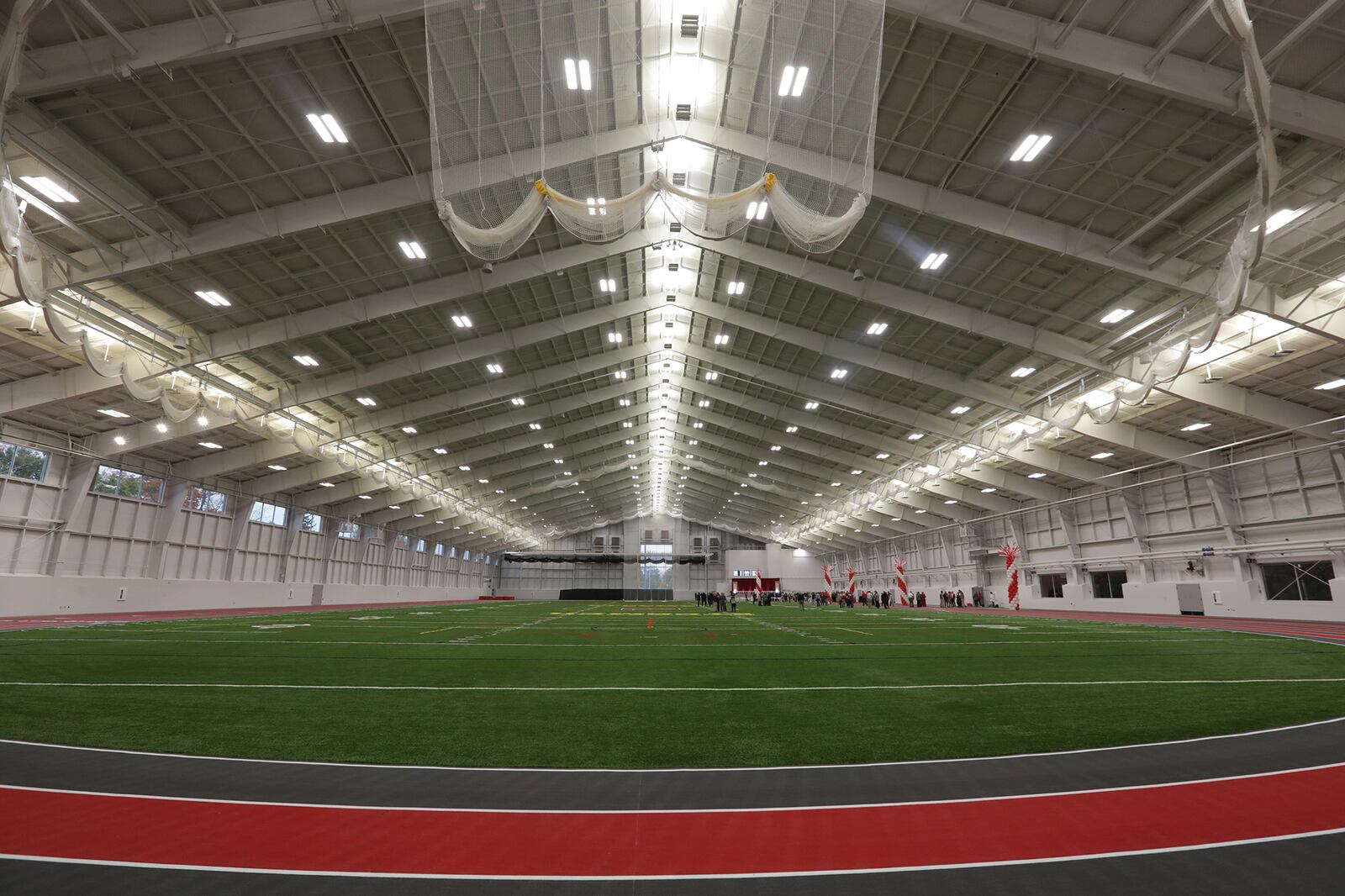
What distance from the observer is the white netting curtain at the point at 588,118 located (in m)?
9.86

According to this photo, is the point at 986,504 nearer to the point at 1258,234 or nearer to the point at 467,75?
the point at 1258,234

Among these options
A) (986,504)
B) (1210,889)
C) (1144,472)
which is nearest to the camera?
(1210,889)

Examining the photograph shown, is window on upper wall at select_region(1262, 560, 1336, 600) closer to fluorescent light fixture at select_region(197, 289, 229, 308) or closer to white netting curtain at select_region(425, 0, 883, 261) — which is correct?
white netting curtain at select_region(425, 0, 883, 261)

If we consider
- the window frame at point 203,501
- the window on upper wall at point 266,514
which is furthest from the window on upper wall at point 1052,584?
the window frame at point 203,501

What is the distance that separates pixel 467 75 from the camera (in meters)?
10.1

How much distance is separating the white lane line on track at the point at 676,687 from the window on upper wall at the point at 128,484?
2210 cm

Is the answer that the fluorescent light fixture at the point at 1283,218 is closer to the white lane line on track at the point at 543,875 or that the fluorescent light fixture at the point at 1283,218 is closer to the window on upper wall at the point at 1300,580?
the white lane line on track at the point at 543,875

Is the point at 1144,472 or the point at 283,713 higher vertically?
the point at 1144,472

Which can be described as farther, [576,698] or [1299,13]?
[1299,13]

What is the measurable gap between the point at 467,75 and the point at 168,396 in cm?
1490

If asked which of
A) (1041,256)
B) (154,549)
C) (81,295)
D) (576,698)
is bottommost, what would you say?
(576,698)

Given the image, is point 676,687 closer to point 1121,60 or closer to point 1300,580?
point 1121,60

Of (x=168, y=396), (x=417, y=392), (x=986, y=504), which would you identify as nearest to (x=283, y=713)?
(x=168, y=396)

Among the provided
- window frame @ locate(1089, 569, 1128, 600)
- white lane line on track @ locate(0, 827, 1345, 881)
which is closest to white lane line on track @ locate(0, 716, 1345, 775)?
white lane line on track @ locate(0, 827, 1345, 881)
